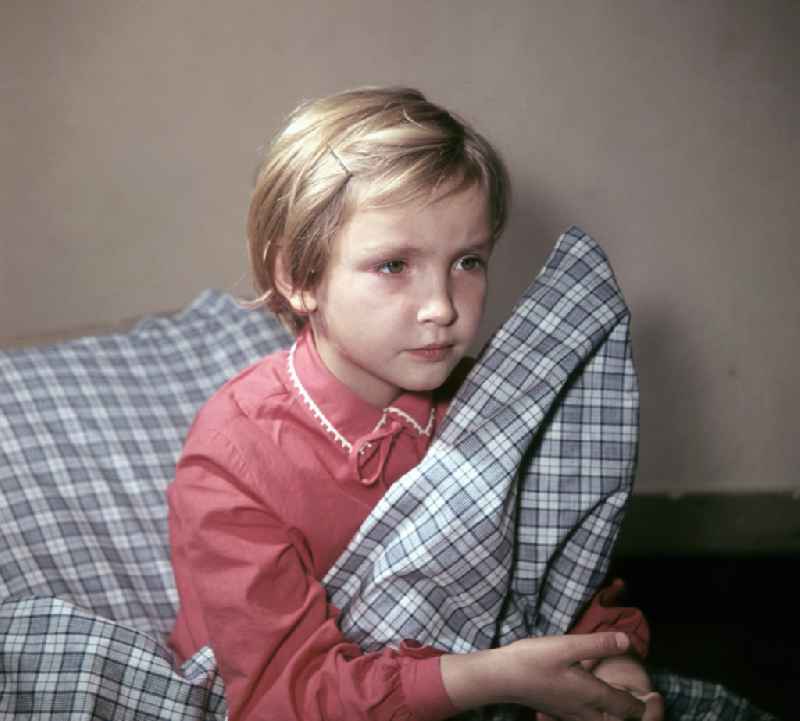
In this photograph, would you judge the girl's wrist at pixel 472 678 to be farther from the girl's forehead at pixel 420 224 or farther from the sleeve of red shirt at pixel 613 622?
the girl's forehead at pixel 420 224

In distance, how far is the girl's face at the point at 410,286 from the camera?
2.94 ft

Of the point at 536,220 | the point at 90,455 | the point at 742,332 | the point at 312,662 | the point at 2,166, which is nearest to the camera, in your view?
the point at 312,662

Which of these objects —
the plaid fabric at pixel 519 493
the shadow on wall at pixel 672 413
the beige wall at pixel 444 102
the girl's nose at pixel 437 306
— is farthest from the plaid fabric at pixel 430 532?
the shadow on wall at pixel 672 413

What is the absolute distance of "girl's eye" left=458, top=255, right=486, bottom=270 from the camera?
943 millimetres

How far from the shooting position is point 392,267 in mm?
913

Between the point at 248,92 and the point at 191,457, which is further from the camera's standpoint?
the point at 248,92

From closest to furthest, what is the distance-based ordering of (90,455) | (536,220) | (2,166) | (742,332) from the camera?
(90,455) < (2,166) < (536,220) < (742,332)

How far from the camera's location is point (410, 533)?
927 millimetres

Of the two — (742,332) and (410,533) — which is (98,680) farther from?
(742,332)

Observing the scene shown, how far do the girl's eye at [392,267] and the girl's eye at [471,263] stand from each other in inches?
2.3

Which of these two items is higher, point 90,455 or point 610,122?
point 610,122

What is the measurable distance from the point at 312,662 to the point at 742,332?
3.43ft

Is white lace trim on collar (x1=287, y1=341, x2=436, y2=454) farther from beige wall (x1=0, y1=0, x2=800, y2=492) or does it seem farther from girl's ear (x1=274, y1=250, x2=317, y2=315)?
beige wall (x1=0, y1=0, x2=800, y2=492)

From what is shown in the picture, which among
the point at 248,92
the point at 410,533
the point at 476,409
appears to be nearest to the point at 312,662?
the point at 410,533
